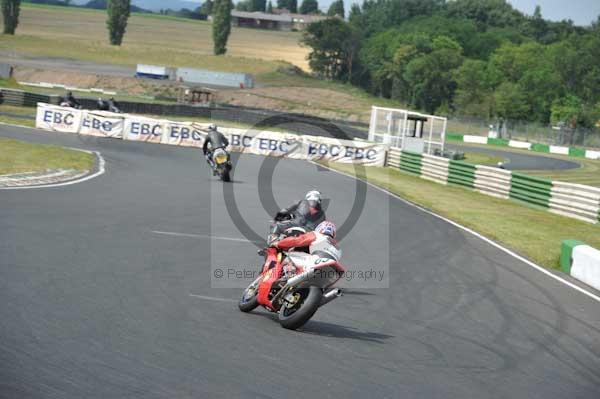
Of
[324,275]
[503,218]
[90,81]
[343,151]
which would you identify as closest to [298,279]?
[324,275]

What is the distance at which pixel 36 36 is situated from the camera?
120875 millimetres

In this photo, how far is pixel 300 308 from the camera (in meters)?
8.92

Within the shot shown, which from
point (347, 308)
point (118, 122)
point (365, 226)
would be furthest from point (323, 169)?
point (347, 308)

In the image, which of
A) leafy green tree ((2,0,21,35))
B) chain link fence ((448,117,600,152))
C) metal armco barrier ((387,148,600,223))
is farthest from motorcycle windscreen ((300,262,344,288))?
leafy green tree ((2,0,21,35))

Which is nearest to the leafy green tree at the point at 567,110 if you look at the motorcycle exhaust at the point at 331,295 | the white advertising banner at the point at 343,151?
the white advertising banner at the point at 343,151

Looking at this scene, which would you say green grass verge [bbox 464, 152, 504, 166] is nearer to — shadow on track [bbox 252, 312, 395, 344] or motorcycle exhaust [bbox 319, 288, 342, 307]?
shadow on track [bbox 252, 312, 395, 344]

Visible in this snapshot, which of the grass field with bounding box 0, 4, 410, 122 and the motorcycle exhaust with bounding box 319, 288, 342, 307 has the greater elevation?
the grass field with bounding box 0, 4, 410, 122

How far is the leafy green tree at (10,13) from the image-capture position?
114m

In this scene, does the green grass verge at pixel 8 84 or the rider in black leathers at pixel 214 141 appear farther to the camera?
the green grass verge at pixel 8 84

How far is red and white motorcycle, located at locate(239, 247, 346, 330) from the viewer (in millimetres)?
8625

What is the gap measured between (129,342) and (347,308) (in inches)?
148

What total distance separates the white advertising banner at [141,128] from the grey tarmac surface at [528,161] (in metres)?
20.1

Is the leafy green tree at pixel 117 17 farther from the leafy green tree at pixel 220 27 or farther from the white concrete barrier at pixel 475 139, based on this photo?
the white concrete barrier at pixel 475 139

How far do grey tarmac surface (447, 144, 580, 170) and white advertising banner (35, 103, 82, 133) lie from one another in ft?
77.5
